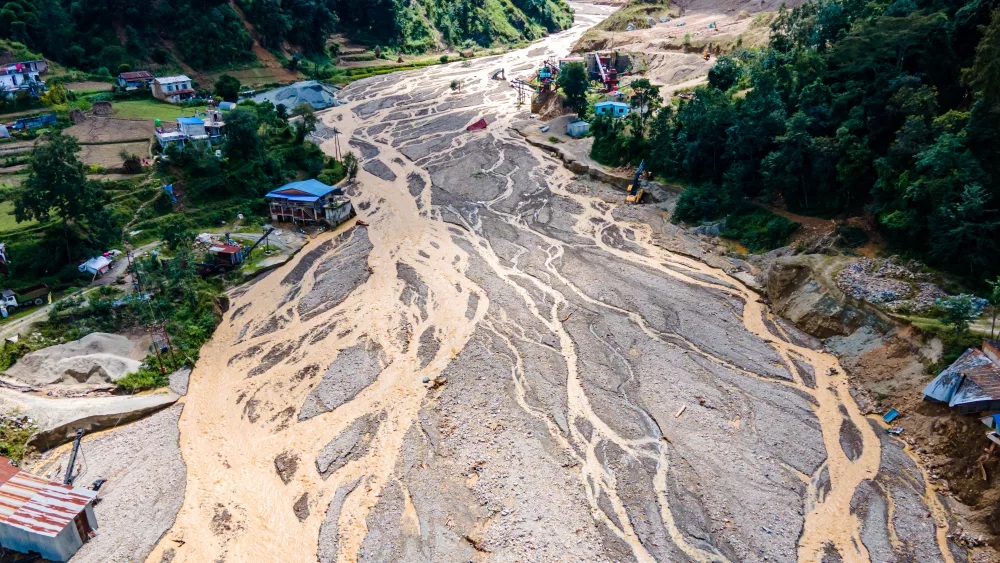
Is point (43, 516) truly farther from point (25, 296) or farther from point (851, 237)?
point (851, 237)

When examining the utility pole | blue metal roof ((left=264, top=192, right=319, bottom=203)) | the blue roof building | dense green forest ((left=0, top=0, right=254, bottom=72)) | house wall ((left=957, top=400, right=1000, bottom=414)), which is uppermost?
dense green forest ((left=0, top=0, right=254, bottom=72))

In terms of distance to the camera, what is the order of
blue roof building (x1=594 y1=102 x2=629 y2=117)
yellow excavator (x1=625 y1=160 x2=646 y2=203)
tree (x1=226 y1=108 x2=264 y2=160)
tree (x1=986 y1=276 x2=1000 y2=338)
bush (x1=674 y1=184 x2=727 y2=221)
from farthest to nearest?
blue roof building (x1=594 y1=102 x2=629 y2=117), yellow excavator (x1=625 y1=160 x2=646 y2=203), tree (x1=226 y1=108 x2=264 y2=160), bush (x1=674 y1=184 x2=727 y2=221), tree (x1=986 y1=276 x2=1000 y2=338)

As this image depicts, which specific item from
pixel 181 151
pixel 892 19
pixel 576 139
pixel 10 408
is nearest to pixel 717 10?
pixel 576 139

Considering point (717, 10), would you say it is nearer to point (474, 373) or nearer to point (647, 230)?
point (647, 230)

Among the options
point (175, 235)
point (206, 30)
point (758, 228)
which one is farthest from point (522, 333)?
point (206, 30)

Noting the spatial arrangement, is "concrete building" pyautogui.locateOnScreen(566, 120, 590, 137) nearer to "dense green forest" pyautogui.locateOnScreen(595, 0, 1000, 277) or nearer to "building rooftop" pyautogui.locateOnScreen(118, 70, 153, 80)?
"dense green forest" pyautogui.locateOnScreen(595, 0, 1000, 277)

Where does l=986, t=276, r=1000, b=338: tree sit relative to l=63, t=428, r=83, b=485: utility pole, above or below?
above

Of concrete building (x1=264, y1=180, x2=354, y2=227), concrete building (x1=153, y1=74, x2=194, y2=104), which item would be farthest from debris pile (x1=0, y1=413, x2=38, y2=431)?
concrete building (x1=153, y1=74, x2=194, y2=104)
